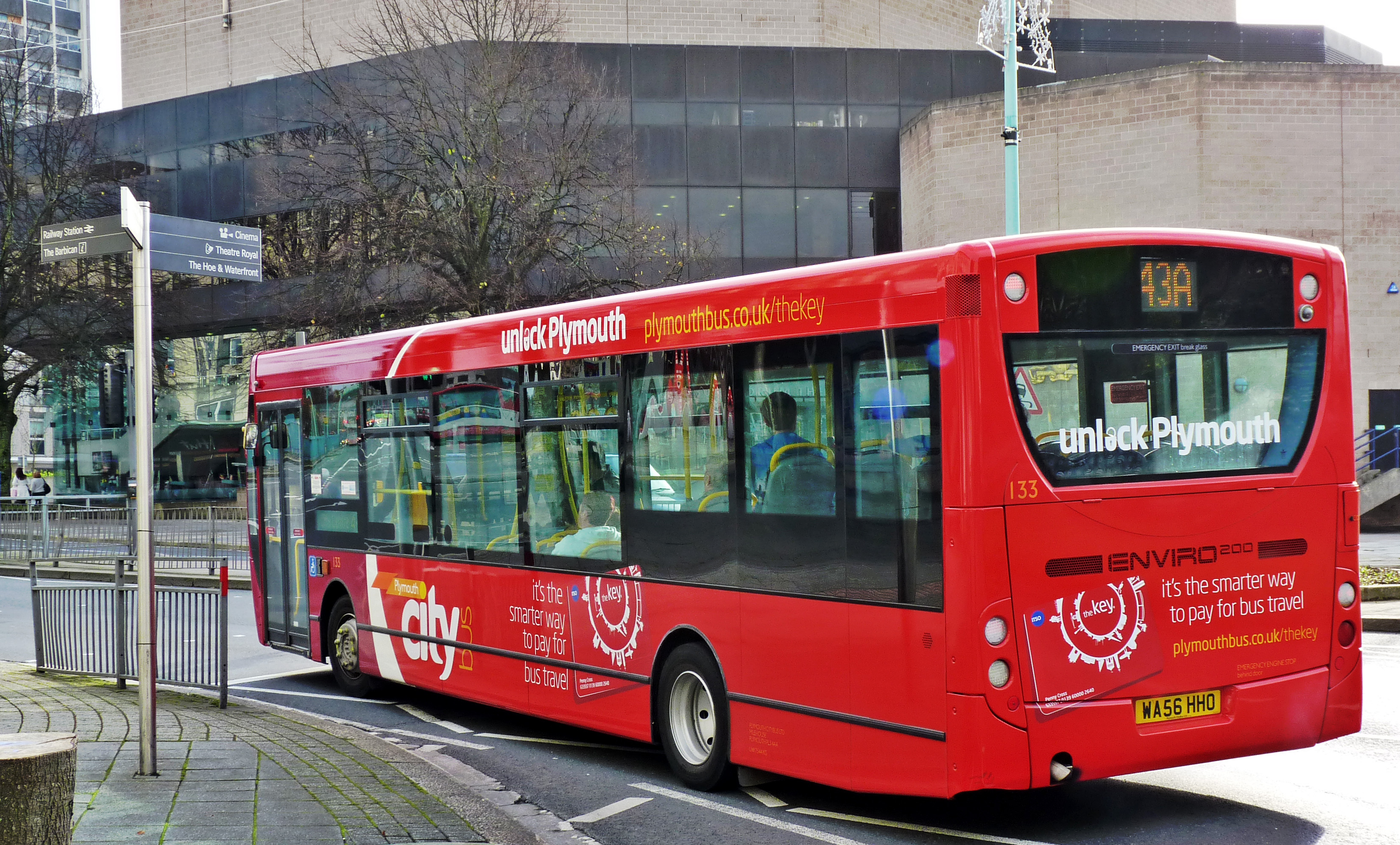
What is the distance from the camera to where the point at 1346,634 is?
6.66 metres

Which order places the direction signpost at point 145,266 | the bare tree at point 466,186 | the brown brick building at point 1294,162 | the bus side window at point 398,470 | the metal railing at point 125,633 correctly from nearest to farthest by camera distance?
the direction signpost at point 145,266 < the bus side window at point 398,470 < the metal railing at point 125,633 < the brown brick building at point 1294,162 < the bare tree at point 466,186

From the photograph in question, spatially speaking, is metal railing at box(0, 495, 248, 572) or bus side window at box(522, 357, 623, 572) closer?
bus side window at box(522, 357, 623, 572)

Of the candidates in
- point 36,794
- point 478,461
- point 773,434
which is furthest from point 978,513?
point 478,461

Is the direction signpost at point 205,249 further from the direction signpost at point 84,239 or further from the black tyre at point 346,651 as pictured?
the black tyre at point 346,651

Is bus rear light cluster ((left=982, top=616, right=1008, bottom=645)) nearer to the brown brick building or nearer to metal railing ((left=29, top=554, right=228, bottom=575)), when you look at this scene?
metal railing ((left=29, top=554, right=228, bottom=575))

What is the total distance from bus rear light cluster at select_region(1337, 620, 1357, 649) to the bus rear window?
2.77 ft

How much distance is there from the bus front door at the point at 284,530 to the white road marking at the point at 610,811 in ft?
18.4

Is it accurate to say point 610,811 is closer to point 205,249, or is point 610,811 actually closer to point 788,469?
point 788,469

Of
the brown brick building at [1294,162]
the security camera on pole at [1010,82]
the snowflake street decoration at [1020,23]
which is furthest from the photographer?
the brown brick building at [1294,162]

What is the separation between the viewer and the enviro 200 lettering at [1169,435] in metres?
6.10

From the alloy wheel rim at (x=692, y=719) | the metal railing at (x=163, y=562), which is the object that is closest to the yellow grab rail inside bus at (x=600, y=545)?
the alloy wheel rim at (x=692, y=719)

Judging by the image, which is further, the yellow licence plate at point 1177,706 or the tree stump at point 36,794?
the yellow licence plate at point 1177,706

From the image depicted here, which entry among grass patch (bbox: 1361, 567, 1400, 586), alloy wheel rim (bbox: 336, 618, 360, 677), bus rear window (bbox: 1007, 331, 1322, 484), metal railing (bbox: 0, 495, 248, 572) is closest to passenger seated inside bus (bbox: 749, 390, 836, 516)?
bus rear window (bbox: 1007, 331, 1322, 484)

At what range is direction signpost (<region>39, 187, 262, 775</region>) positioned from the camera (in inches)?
280
